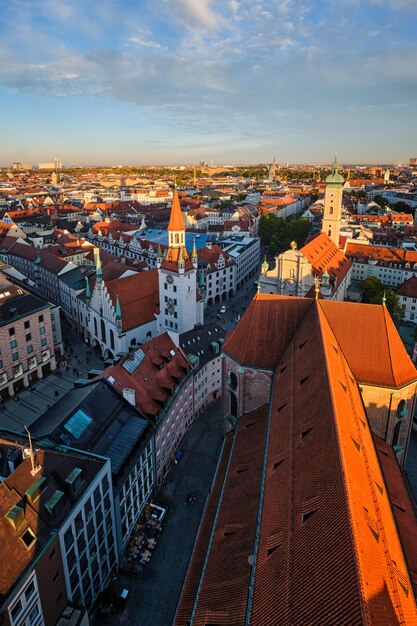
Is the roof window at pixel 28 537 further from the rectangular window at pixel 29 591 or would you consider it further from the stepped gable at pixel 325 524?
the stepped gable at pixel 325 524

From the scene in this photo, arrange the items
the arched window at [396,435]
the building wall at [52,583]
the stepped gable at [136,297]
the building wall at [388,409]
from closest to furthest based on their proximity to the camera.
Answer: the building wall at [52,583]
the building wall at [388,409]
the arched window at [396,435]
the stepped gable at [136,297]

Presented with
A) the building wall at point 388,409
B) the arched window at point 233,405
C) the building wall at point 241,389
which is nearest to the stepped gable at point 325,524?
the building wall at point 388,409

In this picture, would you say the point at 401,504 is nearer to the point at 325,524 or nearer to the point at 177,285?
the point at 325,524

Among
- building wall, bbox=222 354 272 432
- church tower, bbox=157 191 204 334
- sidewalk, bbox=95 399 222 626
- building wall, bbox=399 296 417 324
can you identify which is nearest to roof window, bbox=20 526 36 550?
sidewalk, bbox=95 399 222 626

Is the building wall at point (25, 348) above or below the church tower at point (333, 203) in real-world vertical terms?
below

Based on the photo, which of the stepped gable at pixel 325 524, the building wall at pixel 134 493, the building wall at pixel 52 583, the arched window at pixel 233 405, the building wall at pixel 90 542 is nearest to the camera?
the stepped gable at pixel 325 524

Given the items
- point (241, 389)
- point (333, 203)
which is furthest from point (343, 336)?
point (333, 203)
